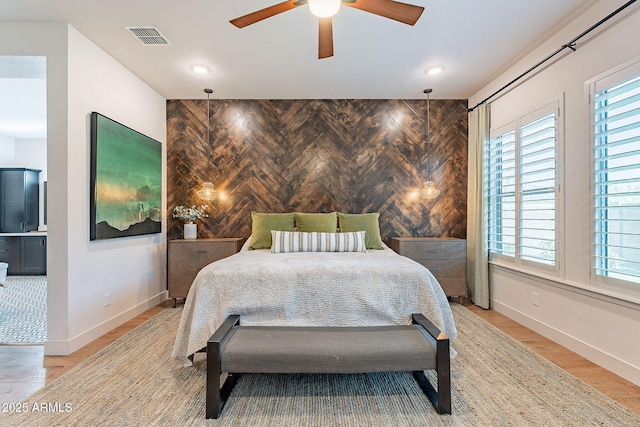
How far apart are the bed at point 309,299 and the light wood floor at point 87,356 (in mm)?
930

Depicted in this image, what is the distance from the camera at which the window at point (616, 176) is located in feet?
6.53

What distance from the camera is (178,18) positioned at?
2.44m

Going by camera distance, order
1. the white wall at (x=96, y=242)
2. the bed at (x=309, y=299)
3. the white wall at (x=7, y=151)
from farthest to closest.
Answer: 1. the white wall at (x=7, y=151)
2. the white wall at (x=96, y=242)
3. the bed at (x=309, y=299)

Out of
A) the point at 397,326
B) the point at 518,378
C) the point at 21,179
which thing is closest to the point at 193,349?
the point at 397,326

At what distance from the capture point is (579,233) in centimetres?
244

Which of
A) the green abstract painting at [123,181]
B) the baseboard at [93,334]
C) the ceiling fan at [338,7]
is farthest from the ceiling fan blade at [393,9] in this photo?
the baseboard at [93,334]

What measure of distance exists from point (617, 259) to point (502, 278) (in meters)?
1.42

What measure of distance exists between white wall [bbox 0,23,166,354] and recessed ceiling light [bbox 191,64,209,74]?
795mm

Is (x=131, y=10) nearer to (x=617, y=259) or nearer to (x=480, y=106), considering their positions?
(x=480, y=106)

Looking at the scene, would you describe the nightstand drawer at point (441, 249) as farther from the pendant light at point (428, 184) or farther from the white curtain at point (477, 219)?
the pendant light at point (428, 184)

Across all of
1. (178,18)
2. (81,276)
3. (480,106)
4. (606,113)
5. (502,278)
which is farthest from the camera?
(480,106)

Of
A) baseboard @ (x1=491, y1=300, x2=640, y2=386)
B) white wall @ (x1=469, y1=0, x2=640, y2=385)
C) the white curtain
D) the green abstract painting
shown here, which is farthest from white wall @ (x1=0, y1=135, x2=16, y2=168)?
baseboard @ (x1=491, y1=300, x2=640, y2=386)

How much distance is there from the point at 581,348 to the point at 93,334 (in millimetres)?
4234

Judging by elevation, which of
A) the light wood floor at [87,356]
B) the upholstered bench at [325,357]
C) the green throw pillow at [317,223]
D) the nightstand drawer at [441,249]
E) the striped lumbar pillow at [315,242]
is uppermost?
the green throw pillow at [317,223]
